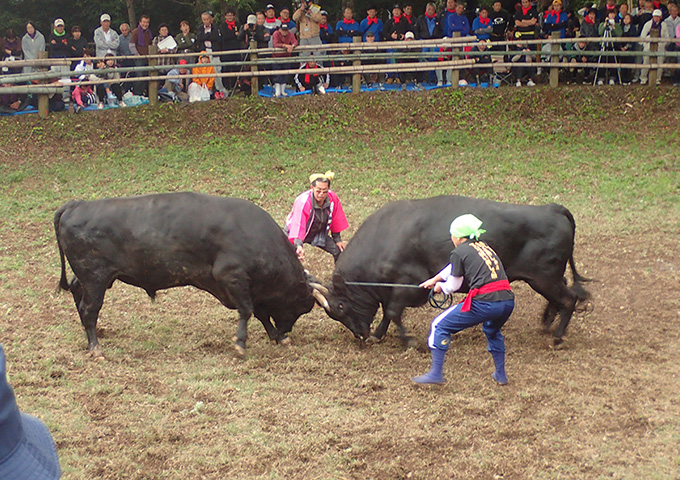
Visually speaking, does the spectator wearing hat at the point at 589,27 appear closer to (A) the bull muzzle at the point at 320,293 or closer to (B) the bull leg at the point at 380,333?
(B) the bull leg at the point at 380,333

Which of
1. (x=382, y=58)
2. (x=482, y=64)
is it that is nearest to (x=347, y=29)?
(x=382, y=58)

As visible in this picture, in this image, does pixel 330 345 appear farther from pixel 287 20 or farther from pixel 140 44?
pixel 140 44

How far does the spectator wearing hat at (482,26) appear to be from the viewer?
16.9 meters

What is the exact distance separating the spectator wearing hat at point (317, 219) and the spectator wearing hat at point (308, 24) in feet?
29.3

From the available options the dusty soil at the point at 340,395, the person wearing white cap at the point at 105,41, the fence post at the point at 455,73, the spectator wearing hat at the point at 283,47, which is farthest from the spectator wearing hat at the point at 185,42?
the dusty soil at the point at 340,395

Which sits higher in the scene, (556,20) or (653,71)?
(556,20)

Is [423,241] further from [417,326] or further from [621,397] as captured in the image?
[621,397]

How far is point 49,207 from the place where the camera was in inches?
477

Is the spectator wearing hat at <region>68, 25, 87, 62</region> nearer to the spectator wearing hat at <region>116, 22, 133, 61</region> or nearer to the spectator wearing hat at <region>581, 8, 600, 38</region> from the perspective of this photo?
the spectator wearing hat at <region>116, 22, 133, 61</region>

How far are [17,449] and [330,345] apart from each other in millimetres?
5884

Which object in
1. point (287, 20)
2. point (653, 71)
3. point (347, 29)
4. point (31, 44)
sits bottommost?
point (653, 71)

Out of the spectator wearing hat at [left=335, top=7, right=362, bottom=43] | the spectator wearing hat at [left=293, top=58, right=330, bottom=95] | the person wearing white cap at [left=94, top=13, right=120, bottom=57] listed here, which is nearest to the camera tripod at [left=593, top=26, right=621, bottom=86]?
the spectator wearing hat at [left=335, top=7, right=362, bottom=43]

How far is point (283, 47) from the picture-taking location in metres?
15.7

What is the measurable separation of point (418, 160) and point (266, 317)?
703 cm
